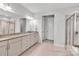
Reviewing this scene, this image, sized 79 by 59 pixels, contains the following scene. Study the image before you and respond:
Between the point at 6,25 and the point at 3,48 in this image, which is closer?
the point at 3,48

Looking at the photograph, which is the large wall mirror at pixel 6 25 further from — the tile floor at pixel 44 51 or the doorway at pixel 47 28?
the doorway at pixel 47 28

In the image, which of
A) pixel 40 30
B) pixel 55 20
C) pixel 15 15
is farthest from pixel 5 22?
pixel 55 20

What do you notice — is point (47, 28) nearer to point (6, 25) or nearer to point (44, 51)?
point (44, 51)

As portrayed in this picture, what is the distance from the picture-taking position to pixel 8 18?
2.56 metres

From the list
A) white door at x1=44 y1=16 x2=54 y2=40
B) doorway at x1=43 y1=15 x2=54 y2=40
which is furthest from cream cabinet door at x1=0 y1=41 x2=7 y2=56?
white door at x1=44 y1=16 x2=54 y2=40

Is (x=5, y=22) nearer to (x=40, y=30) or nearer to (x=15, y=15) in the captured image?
(x=15, y=15)

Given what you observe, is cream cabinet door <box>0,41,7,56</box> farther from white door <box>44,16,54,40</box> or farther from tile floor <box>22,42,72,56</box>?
white door <box>44,16,54,40</box>

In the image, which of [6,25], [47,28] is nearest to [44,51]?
[47,28]

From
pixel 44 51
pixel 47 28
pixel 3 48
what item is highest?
pixel 47 28

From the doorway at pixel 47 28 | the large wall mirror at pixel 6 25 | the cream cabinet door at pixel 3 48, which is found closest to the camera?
the cream cabinet door at pixel 3 48

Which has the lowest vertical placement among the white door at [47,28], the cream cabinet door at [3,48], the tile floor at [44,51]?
the tile floor at [44,51]

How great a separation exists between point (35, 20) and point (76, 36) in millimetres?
1343

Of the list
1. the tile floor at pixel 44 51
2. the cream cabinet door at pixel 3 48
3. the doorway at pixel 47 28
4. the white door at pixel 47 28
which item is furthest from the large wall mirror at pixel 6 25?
the white door at pixel 47 28

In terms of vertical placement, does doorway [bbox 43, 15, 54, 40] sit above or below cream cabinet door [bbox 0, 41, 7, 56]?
above
